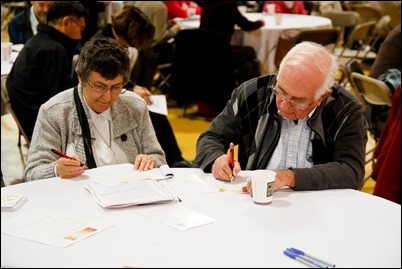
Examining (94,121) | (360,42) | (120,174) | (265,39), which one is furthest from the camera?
(360,42)

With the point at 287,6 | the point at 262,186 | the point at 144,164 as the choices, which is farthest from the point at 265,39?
the point at 262,186

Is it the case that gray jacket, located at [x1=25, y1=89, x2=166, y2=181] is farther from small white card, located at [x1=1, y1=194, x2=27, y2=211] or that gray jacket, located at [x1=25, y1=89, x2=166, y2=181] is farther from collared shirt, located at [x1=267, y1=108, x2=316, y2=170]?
collared shirt, located at [x1=267, y1=108, x2=316, y2=170]

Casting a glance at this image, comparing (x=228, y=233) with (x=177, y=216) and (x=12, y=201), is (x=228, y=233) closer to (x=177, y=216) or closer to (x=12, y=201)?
(x=177, y=216)

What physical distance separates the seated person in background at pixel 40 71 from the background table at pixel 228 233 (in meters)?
1.59

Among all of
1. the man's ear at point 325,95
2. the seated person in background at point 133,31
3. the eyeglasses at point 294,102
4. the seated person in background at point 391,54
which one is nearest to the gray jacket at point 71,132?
the eyeglasses at point 294,102

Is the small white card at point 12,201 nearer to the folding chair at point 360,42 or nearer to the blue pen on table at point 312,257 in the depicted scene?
the blue pen on table at point 312,257

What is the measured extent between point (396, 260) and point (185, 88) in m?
4.63

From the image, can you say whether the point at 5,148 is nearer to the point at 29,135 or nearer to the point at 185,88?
the point at 29,135

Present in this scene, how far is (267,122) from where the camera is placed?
248 cm

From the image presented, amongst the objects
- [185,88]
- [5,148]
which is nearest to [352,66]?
[185,88]

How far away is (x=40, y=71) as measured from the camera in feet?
11.9

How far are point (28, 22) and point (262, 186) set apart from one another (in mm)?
3749

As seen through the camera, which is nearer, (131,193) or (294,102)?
(131,193)

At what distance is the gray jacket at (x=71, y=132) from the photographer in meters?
2.39
